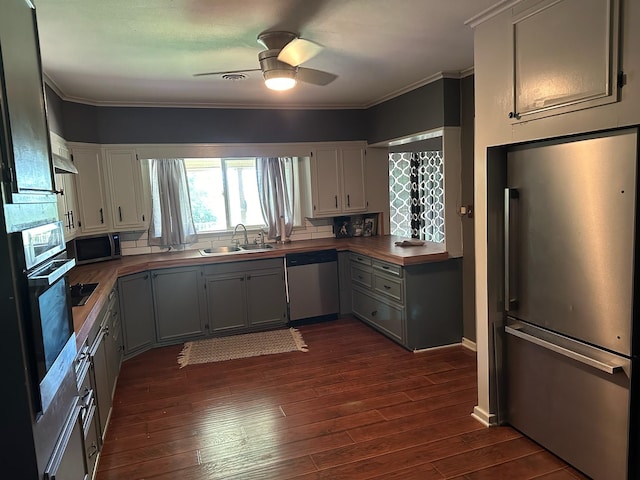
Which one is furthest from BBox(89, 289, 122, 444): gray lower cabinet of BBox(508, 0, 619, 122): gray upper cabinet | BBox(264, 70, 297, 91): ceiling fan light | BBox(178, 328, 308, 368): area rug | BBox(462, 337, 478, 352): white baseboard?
BBox(462, 337, 478, 352): white baseboard

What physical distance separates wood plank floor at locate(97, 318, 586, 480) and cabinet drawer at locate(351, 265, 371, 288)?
2.47 ft

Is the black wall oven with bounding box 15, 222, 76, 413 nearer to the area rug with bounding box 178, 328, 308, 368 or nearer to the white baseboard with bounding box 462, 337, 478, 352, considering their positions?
the area rug with bounding box 178, 328, 308, 368

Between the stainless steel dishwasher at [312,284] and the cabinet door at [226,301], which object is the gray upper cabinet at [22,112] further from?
the stainless steel dishwasher at [312,284]

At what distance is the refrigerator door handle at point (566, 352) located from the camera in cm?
200

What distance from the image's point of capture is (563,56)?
2.06 m

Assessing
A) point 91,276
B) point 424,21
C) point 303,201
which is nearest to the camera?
point 424,21

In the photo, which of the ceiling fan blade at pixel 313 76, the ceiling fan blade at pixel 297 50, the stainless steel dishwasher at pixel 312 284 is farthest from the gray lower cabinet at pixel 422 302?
the ceiling fan blade at pixel 297 50

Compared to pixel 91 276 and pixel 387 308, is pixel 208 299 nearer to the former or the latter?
pixel 91 276

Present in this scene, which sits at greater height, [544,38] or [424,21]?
[424,21]

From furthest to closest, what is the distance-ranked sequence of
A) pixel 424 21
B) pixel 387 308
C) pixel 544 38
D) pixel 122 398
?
pixel 387 308 → pixel 122 398 → pixel 424 21 → pixel 544 38

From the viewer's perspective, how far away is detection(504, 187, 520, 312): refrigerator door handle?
2.49 metres

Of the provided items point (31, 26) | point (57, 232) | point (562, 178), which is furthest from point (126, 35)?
point (562, 178)

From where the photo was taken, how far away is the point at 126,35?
8.52 ft

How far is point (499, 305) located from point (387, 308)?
1.66m
